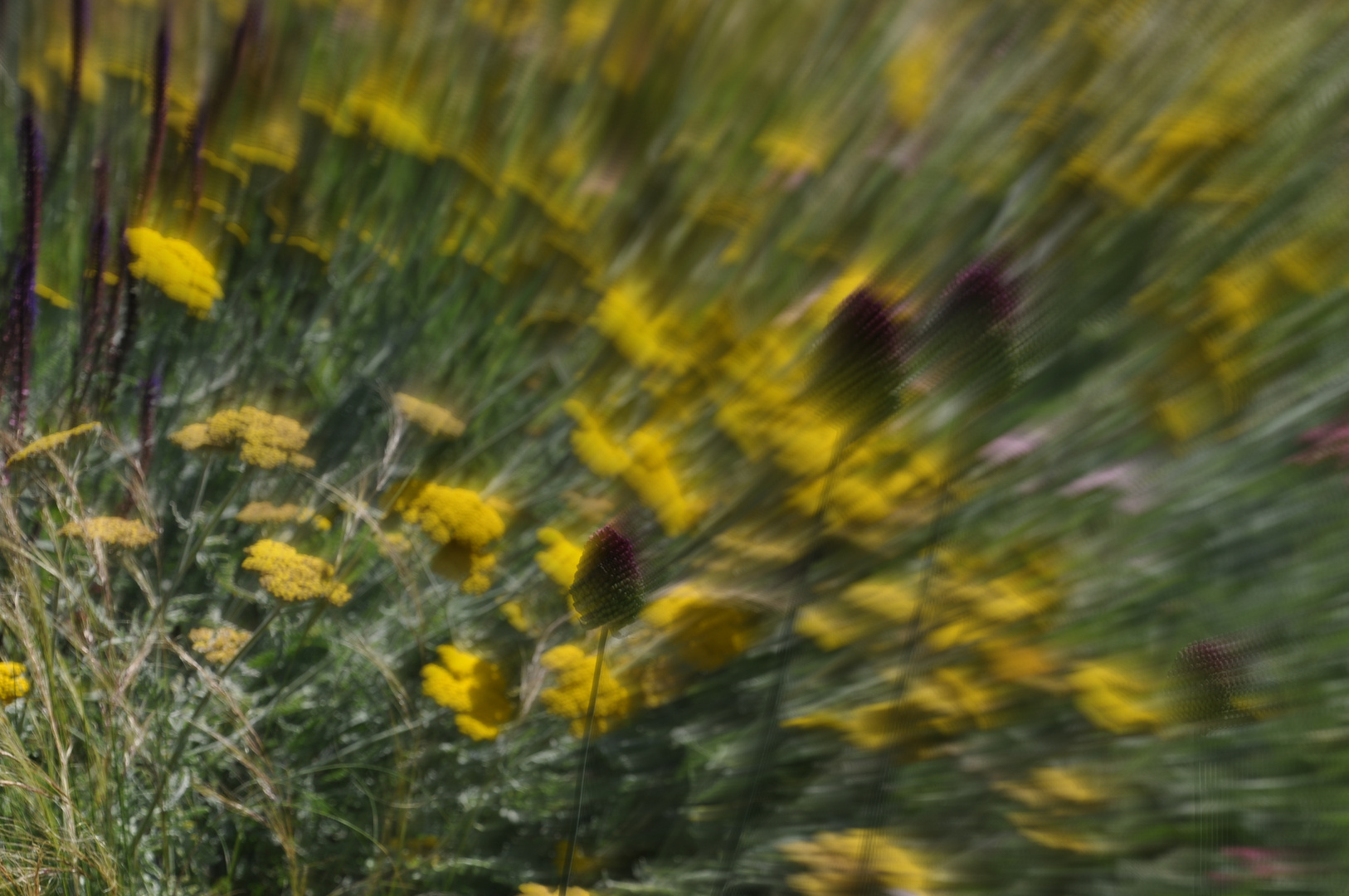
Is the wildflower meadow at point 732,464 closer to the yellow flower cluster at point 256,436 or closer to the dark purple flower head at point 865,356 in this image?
the yellow flower cluster at point 256,436

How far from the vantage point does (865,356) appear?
0.88 metres

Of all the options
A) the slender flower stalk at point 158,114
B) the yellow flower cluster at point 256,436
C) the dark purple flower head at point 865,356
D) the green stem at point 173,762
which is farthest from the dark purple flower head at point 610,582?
the slender flower stalk at point 158,114

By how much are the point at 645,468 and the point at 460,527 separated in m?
0.26

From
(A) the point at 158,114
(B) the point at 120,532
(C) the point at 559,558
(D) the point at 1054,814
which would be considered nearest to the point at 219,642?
(B) the point at 120,532

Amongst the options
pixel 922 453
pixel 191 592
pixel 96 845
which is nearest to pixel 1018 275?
pixel 922 453

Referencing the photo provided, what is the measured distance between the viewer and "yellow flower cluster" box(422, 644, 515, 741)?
121cm

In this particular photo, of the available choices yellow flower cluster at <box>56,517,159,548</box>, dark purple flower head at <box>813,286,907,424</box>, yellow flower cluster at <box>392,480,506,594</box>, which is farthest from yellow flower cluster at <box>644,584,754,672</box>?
yellow flower cluster at <box>56,517,159,548</box>

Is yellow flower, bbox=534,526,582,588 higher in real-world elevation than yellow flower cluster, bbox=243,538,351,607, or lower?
higher

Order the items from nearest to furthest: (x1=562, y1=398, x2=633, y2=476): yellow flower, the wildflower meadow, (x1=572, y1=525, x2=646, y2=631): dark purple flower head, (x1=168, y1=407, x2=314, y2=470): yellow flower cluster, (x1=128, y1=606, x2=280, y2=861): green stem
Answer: (x1=572, y1=525, x2=646, y2=631): dark purple flower head
(x1=128, y1=606, x2=280, y2=861): green stem
(x1=168, y1=407, x2=314, y2=470): yellow flower cluster
the wildflower meadow
(x1=562, y1=398, x2=633, y2=476): yellow flower

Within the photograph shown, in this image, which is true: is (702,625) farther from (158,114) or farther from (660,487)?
(158,114)

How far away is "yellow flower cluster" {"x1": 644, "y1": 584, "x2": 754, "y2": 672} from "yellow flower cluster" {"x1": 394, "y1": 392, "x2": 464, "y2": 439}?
357 millimetres

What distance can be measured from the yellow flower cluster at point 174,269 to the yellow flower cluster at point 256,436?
0.60 ft

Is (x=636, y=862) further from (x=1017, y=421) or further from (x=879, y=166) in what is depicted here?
(x=879, y=166)

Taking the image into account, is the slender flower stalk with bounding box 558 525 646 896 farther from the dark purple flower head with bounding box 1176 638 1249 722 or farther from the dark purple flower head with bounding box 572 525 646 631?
the dark purple flower head with bounding box 1176 638 1249 722
